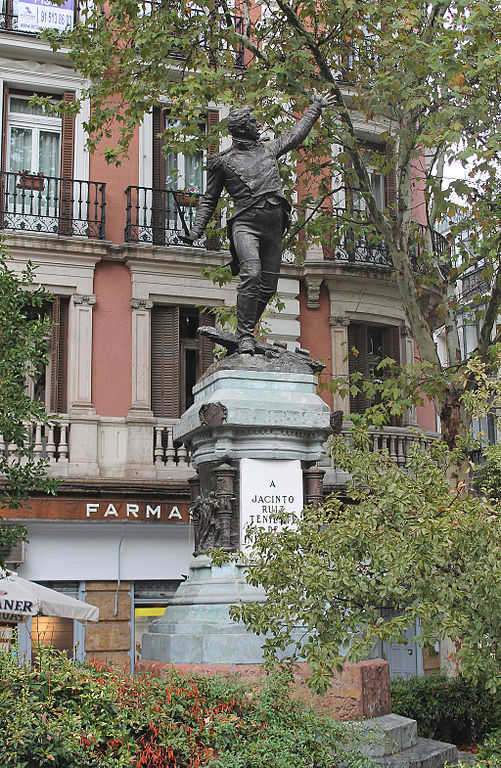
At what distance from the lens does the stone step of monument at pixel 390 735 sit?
5848mm

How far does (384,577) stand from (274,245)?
12.5 ft

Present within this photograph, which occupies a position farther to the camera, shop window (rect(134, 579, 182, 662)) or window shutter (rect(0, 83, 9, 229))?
window shutter (rect(0, 83, 9, 229))

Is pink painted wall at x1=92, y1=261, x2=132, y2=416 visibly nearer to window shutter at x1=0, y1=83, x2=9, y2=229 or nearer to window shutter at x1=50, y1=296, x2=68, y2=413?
window shutter at x1=50, y1=296, x2=68, y2=413

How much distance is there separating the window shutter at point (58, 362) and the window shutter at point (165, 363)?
1.68m

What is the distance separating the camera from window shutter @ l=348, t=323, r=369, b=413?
66.4 feet

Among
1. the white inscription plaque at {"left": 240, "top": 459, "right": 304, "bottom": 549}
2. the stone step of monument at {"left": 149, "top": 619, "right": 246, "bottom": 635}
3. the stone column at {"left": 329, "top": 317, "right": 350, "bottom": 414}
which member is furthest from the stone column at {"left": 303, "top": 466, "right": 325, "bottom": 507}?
the stone column at {"left": 329, "top": 317, "right": 350, "bottom": 414}

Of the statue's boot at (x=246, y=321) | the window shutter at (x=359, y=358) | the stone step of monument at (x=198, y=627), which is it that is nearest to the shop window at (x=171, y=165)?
the window shutter at (x=359, y=358)

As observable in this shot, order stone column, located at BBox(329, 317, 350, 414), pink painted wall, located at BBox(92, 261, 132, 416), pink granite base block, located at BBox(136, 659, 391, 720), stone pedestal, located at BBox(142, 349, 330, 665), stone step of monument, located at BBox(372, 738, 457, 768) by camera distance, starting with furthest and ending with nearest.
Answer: stone column, located at BBox(329, 317, 350, 414) < pink painted wall, located at BBox(92, 261, 132, 416) < stone pedestal, located at BBox(142, 349, 330, 665) < pink granite base block, located at BBox(136, 659, 391, 720) < stone step of monument, located at BBox(372, 738, 457, 768)

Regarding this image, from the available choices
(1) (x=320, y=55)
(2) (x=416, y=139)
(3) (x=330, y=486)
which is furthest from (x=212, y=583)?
(3) (x=330, y=486)

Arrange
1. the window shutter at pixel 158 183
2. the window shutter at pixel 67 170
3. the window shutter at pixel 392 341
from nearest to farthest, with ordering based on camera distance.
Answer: the window shutter at pixel 67 170
the window shutter at pixel 158 183
the window shutter at pixel 392 341

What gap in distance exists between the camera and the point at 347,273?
2019cm

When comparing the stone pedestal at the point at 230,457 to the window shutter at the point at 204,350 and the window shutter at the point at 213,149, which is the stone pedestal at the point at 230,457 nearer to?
the window shutter at the point at 213,149

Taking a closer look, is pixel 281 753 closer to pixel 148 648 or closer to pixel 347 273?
pixel 148 648

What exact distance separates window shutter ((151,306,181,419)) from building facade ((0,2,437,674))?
0.03 meters
